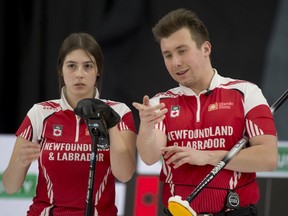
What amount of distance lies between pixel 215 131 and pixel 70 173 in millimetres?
576

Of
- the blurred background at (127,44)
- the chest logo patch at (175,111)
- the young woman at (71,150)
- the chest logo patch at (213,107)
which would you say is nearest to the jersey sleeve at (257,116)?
the chest logo patch at (213,107)

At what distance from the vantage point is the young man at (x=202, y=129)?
7.14ft

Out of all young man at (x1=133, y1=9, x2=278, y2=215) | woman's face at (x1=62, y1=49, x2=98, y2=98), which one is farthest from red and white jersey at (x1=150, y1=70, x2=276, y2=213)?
woman's face at (x1=62, y1=49, x2=98, y2=98)

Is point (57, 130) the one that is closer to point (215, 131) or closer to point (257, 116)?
point (215, 131)

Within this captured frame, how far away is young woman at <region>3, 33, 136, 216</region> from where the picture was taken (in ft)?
7.96

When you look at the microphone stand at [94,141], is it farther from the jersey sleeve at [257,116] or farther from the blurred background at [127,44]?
the blurred background at [127,44]

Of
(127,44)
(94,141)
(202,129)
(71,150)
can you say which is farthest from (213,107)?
(127,44)

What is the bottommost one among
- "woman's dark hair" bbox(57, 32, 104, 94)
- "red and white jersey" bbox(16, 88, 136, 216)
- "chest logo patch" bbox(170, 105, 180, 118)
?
"red and white jersey" bbox(16, 88, 136, 216)

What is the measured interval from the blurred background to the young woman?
1068 millimetres

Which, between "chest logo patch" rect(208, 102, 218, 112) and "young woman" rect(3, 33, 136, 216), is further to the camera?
"young woman" rect(3, 33, 136, 216)

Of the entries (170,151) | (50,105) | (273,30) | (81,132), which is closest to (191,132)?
(170,151)

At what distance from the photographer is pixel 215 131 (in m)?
2.25

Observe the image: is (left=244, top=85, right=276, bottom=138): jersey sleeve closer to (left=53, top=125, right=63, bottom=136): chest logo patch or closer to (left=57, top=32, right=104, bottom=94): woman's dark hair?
(left=57, top=32, right=104, bottom=94): woman's dark hair

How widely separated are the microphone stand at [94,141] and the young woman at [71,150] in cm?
10
